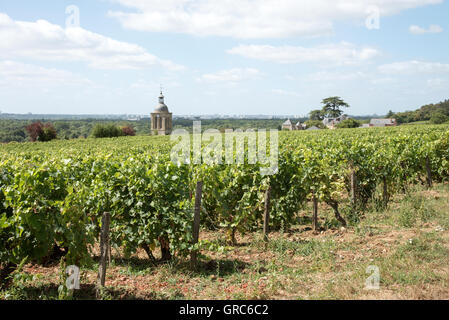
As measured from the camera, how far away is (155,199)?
5.89m

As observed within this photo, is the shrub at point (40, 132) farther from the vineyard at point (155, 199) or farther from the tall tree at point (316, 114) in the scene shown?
the tall tree at point (316, 114)

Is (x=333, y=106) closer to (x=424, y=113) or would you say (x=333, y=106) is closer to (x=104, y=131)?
(x=424, y=113)

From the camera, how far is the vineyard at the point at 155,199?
4.64 meters

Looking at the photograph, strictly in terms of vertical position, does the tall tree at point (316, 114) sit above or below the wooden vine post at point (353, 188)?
above

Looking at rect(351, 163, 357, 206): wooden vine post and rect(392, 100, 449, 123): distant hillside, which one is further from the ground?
rect(392, 100, 449, 123): distant hillside

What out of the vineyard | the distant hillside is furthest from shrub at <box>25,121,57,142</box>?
the distant hillside

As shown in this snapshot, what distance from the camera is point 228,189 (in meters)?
7.24

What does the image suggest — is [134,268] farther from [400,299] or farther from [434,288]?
[434,288]

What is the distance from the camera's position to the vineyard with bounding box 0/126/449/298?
4641 millimetres

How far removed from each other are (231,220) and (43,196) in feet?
12.1

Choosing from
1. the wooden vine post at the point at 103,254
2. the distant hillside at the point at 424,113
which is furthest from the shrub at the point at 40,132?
the distant hillside at the point at 424,113

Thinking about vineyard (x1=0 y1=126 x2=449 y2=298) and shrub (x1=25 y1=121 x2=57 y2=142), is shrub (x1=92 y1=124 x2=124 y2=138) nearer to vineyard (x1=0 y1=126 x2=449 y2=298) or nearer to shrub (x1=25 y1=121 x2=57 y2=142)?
shrub (x1=25 y1=121 x2=57 y2=142)
